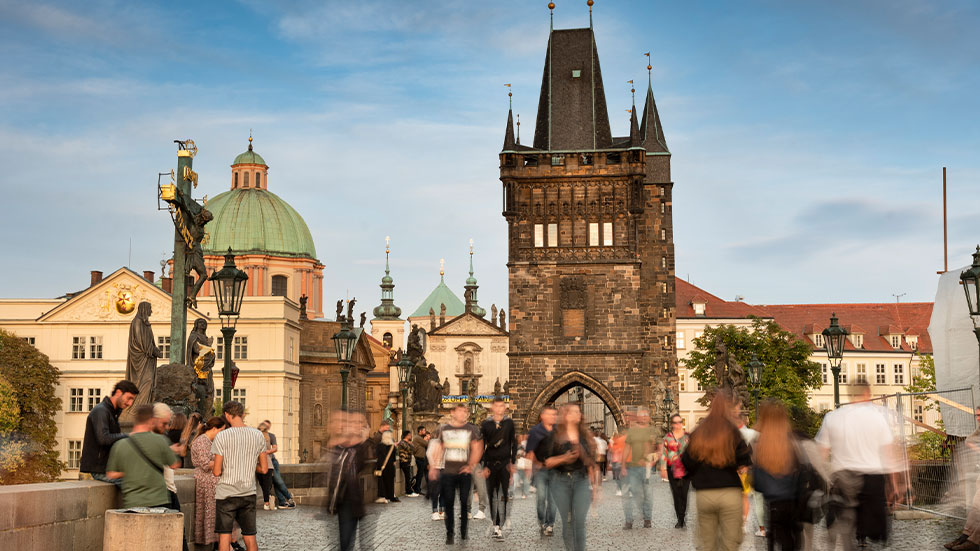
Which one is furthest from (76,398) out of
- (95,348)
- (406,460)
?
(406,460)

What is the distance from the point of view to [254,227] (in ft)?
295

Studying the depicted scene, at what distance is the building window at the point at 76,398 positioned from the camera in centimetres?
6300

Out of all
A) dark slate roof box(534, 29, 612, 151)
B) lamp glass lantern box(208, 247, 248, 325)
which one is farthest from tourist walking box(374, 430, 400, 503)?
dark slate roof box(534, 29, 612, 151)

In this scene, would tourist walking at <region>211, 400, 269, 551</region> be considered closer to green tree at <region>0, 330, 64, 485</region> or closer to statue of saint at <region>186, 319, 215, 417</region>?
statue of saint at <region>186, 319, 215, 417</region>

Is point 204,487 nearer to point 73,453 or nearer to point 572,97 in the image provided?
point 73,453

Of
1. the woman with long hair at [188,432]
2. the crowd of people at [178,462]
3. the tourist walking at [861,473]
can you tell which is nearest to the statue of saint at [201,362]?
the woman with long hair at [188,432]

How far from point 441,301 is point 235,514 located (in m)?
133

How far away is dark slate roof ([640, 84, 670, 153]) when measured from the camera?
70.5m

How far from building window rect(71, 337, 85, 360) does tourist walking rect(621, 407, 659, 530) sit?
52.6 m

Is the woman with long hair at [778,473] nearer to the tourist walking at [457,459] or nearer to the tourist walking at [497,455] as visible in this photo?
the tourist walking at [457,459]

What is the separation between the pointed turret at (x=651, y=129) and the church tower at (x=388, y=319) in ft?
211

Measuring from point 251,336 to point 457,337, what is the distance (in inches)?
1580

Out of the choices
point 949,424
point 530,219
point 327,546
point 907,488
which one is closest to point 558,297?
point 530,219

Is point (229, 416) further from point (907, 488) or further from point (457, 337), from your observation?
point (457, 337)
